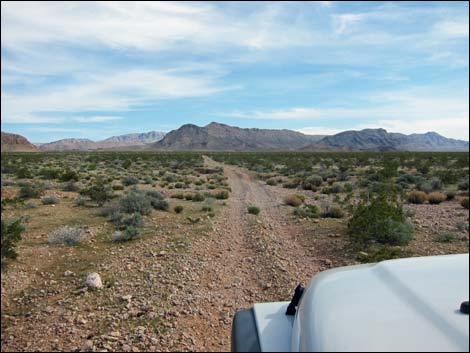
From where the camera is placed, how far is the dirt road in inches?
192

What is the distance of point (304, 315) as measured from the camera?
1883 mm

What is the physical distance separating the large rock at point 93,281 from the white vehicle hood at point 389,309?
4587 mm

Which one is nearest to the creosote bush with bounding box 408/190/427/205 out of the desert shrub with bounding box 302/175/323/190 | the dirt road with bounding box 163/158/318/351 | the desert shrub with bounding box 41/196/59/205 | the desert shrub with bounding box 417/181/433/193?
the desert shrub with bounding box 417/181/433/193

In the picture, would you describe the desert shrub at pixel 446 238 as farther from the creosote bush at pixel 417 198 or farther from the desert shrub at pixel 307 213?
the creosote bush at pixel 417 198

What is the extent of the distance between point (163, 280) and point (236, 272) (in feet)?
4.46

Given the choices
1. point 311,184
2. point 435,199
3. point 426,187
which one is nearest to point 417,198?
point 435,199

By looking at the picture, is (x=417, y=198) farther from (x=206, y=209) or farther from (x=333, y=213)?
(x=206, y=209)

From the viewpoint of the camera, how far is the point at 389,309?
163 cm

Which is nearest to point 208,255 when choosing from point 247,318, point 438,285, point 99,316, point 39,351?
point 99,316

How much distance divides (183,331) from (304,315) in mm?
3247

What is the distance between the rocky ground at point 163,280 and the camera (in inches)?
181

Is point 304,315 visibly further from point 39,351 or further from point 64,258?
point 64,258

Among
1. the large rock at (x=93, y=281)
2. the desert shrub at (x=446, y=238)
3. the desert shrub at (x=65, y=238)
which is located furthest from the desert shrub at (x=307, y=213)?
the large rock at (x=93, y=281)

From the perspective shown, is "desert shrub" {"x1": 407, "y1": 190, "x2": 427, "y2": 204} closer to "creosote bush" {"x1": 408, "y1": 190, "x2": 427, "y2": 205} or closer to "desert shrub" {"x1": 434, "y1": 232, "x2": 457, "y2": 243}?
"creosote bush" {"x1": 408, "y1": 190, "x2": 427, "y2": 205}
